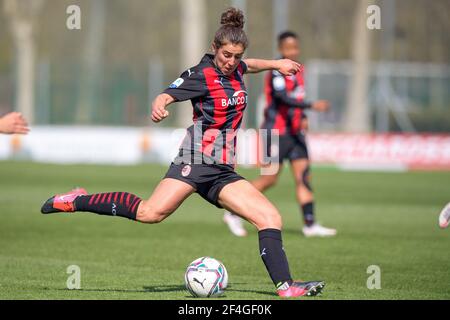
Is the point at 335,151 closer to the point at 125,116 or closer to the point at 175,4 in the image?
the point at 125,116

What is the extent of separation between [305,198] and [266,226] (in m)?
5.28

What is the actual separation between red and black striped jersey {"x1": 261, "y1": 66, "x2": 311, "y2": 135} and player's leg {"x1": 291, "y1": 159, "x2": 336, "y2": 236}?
464 mm

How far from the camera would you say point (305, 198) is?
44.0 feet

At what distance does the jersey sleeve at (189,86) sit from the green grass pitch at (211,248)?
171 cm

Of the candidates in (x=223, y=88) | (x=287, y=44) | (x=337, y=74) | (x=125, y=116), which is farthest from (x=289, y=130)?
(x=337, y=74)

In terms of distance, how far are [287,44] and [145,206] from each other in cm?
525

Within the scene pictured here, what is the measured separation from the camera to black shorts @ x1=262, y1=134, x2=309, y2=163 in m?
13.4

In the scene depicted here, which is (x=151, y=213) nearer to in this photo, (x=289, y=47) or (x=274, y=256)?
(x=274, y=256)

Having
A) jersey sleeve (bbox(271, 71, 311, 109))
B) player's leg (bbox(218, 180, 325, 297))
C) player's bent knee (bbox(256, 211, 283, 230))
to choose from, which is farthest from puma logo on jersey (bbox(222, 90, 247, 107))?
jersey sleeve (bbox(271, 71, 311, 109))

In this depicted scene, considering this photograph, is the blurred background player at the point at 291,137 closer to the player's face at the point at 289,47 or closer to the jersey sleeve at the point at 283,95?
the jersey sleeve at the point at 283,95

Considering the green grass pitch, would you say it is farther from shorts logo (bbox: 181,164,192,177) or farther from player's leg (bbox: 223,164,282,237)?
shorts logo (bbox: 181,164,192,177)

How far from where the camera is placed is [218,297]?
8.13 m
